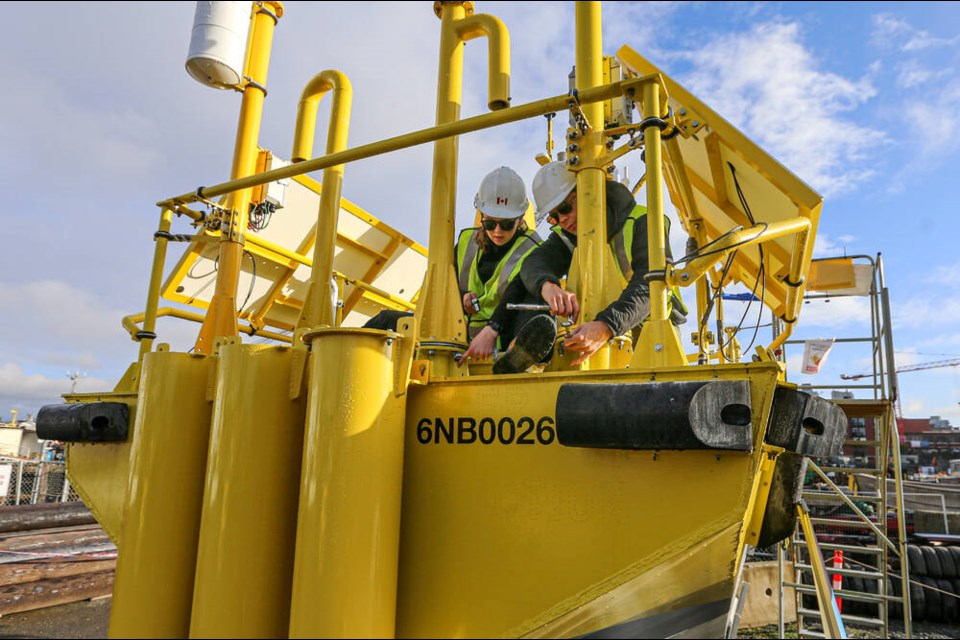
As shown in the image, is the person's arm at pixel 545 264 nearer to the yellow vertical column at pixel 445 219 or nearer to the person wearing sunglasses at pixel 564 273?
the person wearing sunglasses at pixel 564 273

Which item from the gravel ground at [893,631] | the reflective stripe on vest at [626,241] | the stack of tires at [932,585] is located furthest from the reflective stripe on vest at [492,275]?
the stack of tires at [932,585]

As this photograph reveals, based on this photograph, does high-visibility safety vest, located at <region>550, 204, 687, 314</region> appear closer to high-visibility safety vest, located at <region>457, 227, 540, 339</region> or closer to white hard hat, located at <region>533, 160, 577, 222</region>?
white hard hat, located at <region>533, 160, 577, 222</region>

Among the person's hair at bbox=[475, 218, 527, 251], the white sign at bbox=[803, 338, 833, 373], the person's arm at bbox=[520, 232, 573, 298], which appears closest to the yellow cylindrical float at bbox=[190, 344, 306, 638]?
the person's arm at bbox=[520, 232, 573, 298]

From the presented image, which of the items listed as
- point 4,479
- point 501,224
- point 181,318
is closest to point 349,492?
point 501,224

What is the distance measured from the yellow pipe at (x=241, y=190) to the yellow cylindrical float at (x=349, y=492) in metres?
2.71

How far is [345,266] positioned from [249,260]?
1041 mm

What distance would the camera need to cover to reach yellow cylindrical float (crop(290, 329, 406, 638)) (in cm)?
197

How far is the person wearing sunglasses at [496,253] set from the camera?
12.0 ft

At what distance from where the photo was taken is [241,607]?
2150 millimetres

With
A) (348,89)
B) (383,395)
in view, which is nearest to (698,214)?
(348,89)

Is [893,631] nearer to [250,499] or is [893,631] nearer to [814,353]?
[814,353]

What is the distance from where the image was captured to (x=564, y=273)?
3.85 metres

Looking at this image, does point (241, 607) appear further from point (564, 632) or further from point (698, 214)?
point (698, 214)

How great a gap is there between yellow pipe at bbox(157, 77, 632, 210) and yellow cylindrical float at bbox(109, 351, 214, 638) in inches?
44.7
